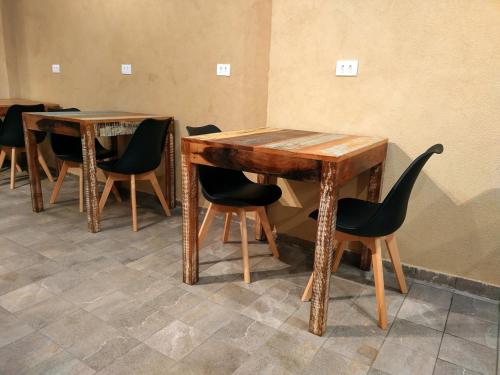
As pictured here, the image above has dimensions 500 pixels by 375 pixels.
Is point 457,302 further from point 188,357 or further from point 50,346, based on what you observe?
point 50,346

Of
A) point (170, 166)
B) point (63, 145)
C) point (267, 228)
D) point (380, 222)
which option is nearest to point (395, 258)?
point (380, 222)

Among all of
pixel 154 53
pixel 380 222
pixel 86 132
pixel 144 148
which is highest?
pixel 154 53

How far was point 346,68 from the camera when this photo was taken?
6.95 ft

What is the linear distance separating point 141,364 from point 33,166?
2097 mm

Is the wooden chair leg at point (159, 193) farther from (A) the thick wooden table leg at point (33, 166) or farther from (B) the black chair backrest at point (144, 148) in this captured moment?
(A) the thick wooden table leg at point (33, 166)

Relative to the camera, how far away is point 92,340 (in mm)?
1509

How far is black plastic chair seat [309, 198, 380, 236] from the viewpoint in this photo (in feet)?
5.37

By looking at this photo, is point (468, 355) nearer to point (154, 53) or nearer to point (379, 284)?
point (379, 284)

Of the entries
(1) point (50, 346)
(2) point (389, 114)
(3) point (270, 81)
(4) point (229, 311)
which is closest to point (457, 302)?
(2) point (389, 114)

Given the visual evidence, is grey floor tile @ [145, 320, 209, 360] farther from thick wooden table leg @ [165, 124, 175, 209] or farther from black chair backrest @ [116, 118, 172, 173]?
thick wooden table leg @ [165, 124, 175, 209]

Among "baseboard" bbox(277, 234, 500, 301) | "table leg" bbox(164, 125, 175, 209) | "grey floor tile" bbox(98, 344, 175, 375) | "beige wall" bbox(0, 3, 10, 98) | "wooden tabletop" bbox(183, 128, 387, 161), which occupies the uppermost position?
"beige wall" bbox(0, 3, 10, 98)

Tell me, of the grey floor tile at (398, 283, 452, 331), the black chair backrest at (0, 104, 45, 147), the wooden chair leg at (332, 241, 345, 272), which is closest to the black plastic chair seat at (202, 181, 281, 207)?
the wooden chair leg at (332, 241, 345, 272)

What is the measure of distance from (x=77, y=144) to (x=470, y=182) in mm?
2935

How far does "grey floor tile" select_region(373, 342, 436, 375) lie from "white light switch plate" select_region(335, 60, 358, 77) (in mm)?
1387
